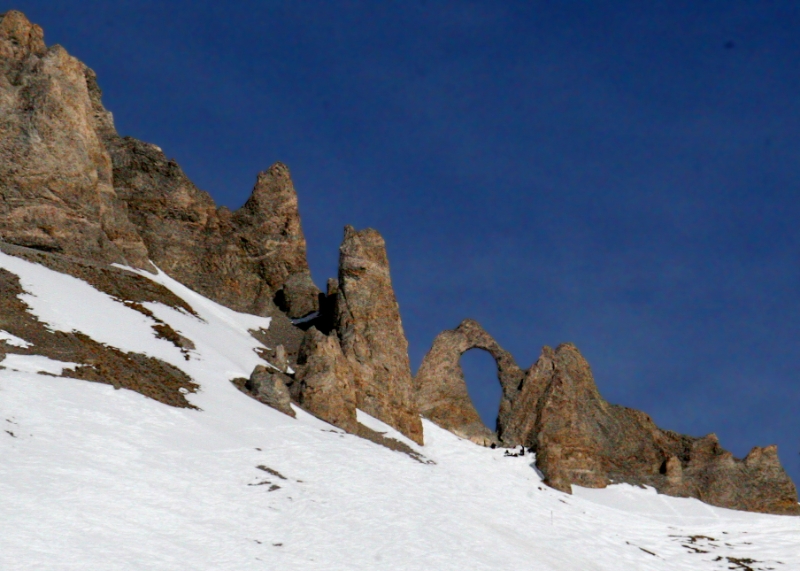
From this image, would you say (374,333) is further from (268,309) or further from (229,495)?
(229,495)

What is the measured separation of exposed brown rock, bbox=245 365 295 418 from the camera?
46.9 metres

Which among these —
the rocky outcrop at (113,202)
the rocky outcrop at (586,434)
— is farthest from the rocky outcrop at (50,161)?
the rocky outcrop at (586,434)

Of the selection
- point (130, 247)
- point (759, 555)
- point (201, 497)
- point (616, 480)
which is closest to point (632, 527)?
point (759, 555)

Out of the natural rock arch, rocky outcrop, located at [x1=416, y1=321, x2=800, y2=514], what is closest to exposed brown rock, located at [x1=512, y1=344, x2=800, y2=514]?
rocky outcrop, located at [x1=416, y1=321, x2=800, y2=514]

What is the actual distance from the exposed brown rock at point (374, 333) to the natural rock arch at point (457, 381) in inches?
318

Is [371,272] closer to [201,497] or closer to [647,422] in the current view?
[647,422]

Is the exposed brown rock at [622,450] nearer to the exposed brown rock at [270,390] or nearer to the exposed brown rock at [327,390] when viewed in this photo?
the exposed brown rock at [327,390]

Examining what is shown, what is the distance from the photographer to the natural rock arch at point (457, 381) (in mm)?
71938

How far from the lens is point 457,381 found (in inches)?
2955

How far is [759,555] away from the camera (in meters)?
50.6

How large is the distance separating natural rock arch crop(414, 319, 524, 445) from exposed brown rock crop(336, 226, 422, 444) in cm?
809

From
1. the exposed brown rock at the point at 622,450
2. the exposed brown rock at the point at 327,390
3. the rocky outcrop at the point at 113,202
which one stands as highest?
the rocky outcrop at the point at 113,202

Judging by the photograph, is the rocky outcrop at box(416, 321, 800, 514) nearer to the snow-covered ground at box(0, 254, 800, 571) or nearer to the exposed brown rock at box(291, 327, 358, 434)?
the snow-covered ground at box(0, 254, 800, 571)

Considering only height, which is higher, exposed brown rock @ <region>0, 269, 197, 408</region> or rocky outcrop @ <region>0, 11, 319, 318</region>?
rocky outcrop @ <region>0, 11, 319, 318</region>
